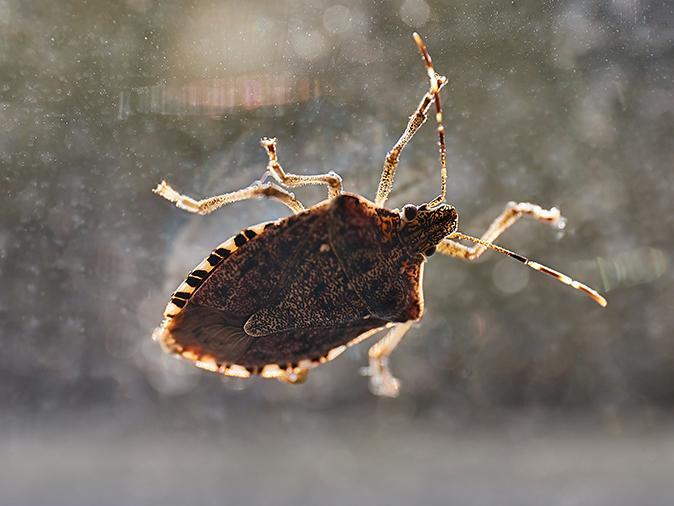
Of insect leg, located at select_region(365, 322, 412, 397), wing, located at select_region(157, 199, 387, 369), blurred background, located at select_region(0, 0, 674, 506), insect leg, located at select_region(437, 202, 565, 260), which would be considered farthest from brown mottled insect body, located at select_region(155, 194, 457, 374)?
blurred background, located at select_region(0, 0, 674, 506)

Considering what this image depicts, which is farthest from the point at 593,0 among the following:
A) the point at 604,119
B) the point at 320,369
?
the point at 320,369

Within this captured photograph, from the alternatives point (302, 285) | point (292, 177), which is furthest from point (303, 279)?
point (292, 177)

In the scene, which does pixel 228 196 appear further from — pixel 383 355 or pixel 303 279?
pixel 383 355

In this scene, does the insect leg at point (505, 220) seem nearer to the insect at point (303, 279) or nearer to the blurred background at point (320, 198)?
the insect at point (303, 279)

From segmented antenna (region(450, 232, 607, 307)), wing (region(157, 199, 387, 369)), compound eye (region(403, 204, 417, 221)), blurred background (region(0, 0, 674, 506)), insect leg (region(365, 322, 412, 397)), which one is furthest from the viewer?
insect leg (region(365, 322, 412, 397))

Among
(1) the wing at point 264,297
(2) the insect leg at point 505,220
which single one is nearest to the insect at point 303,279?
(1) the wing at point 264,297

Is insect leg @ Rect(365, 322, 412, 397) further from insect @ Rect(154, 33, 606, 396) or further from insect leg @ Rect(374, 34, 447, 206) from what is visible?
insect leg @ Rect(374, 34, 447, 206)

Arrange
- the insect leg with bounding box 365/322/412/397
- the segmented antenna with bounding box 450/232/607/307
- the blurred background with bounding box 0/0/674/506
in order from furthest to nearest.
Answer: the insect leg with bounding box 365/322/412/397 < the blurred background with bounding box 0/0/674/506 < the segmented antenna with bounding box 450/232/607/307
